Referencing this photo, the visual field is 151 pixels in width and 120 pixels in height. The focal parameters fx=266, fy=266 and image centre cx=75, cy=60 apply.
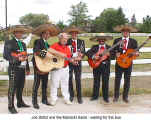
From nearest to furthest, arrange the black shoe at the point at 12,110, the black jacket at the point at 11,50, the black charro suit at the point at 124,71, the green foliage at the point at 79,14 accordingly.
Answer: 1. the black jacket at the point at 11,50
2. the black shoe at the point at 12,110
3. the black charro suit at the point at 124,71
4. the green foliage at the point at 79,14

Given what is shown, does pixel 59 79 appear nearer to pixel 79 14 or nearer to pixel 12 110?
pixel 12 110

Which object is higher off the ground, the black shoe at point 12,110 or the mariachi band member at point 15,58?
the mariachi band member at point 15,58

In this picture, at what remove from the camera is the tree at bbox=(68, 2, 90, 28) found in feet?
286

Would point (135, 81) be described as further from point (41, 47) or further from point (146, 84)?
point (41, 47)

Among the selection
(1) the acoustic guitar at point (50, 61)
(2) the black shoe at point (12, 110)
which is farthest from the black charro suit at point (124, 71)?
(2) the black shoe at point (12, 110)

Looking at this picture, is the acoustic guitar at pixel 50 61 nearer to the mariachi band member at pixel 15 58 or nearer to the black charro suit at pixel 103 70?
the mariachi band member at pixel 15 58

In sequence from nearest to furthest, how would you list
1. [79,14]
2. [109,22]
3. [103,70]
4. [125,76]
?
[103,70] → [125,76] → [109,22] → [79,14]

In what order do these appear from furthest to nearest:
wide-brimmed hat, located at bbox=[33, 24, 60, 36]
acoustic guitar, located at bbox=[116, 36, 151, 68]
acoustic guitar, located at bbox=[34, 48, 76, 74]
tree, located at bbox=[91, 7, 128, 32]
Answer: tree, located at bbox=[91, 7, 128, 32] < acoustic guitar, located at bbox=[116, 36, 151, 68] < wide-brimmed hat, located at bbox=[33, 24, 60, 36] < acoustic guitar, located at bbox=[34, 48, 76, 74]

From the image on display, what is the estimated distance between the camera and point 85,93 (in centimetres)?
665

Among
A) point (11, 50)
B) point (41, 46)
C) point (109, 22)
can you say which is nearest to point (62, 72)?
point (41, 46)

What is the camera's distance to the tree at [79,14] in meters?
87.1

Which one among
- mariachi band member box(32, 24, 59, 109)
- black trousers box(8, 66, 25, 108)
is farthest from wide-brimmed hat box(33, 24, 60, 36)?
black trousers box(8, 66, 25, 108)

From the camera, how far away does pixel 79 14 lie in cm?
9081

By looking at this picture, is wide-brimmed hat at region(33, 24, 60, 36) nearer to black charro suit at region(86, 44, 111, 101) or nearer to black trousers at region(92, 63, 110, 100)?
black charro suit at region(86, 44, 111, 101)
